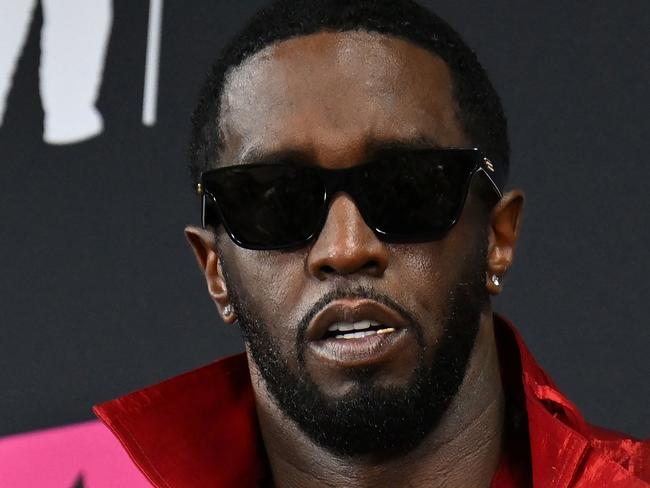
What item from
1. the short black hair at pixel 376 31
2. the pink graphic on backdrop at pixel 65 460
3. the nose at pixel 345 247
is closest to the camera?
the nose at pixel 345 247

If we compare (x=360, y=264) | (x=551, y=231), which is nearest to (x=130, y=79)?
(x=551, y=231)

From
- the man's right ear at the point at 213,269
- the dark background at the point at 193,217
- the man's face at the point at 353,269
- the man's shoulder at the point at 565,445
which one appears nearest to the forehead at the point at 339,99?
the man's face at the point at 353,269

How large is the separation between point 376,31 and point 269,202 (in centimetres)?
19

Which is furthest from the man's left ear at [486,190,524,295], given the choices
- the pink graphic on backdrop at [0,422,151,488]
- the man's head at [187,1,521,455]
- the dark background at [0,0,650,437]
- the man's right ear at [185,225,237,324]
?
the pink graphic on backdrop at [0,422,151,488]

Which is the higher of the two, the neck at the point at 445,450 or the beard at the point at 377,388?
the beard at the point at 377,388

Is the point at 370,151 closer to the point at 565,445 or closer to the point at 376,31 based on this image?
the point at 376,31

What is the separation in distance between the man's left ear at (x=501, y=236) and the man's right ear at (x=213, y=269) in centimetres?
25

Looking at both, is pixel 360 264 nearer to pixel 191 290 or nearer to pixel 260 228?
pixel 260 228

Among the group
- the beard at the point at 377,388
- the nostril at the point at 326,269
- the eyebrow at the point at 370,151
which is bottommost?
the beard at the point at 377,388

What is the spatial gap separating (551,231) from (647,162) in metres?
0.15

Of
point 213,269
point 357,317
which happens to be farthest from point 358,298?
point 213,269

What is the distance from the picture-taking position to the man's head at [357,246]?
Result: 102 cm

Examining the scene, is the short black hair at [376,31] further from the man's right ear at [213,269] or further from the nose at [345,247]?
the nose at [345,247]

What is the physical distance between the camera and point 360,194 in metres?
1.02
